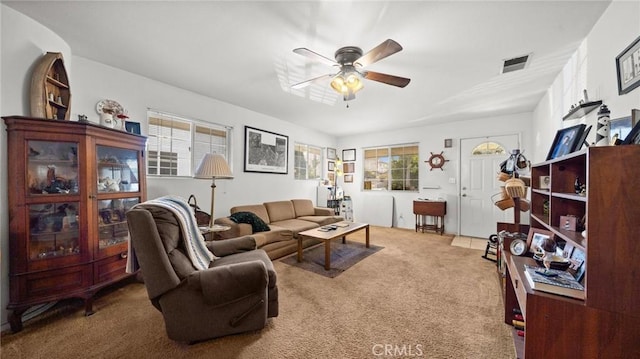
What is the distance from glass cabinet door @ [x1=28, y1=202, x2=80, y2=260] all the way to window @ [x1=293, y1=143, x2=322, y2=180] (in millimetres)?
→ 3646

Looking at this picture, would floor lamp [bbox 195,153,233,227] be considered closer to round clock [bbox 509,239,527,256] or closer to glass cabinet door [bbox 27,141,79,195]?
glass cabinet door [bbox 27,141,79,195]

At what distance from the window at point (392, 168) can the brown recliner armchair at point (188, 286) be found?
15.3 ft

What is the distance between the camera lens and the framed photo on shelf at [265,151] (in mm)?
4133

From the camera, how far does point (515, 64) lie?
248 cm

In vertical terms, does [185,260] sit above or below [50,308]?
above

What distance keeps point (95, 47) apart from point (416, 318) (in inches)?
153

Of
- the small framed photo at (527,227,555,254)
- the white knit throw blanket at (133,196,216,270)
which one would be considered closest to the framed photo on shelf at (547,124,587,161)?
the small framed photo at (527,227,555,254)

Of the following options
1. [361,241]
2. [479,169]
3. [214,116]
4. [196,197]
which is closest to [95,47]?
[214,116]

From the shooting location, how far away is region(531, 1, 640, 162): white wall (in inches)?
56.4

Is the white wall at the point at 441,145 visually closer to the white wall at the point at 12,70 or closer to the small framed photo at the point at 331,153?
the small framed photo at the point at 331,153

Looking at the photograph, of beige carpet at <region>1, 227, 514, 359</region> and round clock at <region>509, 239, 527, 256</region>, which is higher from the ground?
round clock at <region>509, 239, 527, 256</region>

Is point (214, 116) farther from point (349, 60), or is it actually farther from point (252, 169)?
point (349, 60)

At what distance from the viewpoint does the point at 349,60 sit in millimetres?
2168

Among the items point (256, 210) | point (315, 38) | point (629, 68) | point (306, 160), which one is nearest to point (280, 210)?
point (256, 210)
